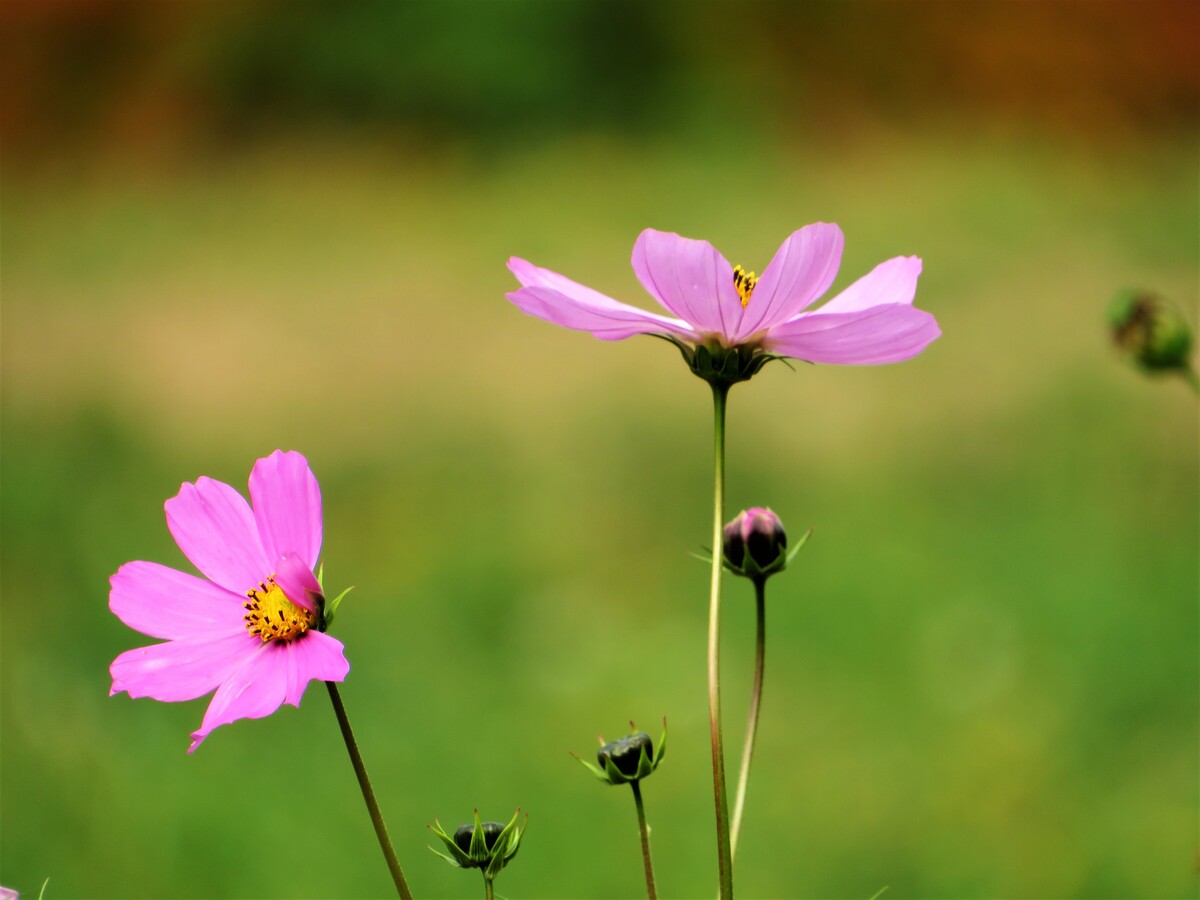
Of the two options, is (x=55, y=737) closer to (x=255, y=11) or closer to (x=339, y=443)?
(x=339, y=443)

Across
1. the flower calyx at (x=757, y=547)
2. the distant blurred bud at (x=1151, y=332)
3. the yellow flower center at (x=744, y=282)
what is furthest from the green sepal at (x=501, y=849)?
the distant blurred bud at (x=1151, y=332)

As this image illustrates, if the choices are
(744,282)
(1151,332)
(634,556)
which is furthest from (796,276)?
(634,556)

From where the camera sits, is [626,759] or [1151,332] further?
[1151,332]

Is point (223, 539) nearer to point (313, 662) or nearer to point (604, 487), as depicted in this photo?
point (313, 662)

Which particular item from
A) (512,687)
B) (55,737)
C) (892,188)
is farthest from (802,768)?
(892,188)

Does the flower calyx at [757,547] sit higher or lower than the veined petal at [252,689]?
higher

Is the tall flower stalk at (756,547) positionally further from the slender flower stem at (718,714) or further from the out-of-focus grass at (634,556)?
the out-of-focus grass at (634,556)

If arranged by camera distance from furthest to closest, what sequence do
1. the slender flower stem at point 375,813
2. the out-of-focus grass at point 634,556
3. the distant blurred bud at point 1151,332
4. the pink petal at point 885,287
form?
1. the out-of-focus grass at point 634,556
2. the distant blurred bud at point 1151,332
3. the pink petal at point 885,287
4. the slender flower stem at point 375,813
